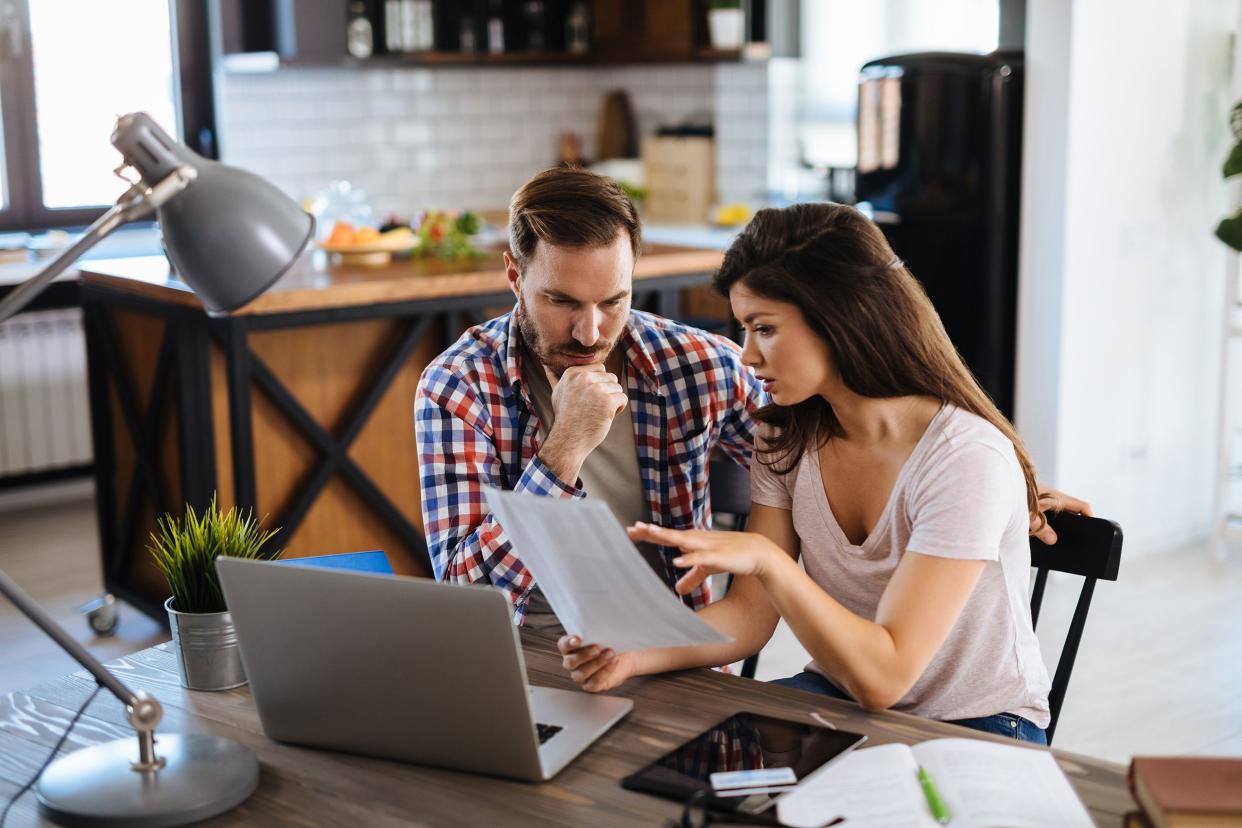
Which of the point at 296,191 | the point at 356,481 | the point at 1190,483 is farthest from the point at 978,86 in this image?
the point at 296,191

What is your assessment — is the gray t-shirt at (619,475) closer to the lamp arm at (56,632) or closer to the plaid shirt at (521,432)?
the plaid shirt at (521,432)

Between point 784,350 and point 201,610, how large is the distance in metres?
0.83

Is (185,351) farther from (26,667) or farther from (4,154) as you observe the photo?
(4,154)

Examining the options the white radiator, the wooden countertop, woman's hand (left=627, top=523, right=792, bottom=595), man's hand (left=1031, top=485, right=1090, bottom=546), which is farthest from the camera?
the white radiator

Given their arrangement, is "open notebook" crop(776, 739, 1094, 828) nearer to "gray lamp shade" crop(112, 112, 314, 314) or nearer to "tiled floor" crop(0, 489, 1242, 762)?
"gray lamp shade" crop(112, 112, 314, 314)

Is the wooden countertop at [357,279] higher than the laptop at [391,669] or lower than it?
higher

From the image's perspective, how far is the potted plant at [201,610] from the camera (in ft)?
5.70

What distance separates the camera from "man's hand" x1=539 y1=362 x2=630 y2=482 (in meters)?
2.00

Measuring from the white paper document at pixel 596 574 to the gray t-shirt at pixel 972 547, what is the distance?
417 mm

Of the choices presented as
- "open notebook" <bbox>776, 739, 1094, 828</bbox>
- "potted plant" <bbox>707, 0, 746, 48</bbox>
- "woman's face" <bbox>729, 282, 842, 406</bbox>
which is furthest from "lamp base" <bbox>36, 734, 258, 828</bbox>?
"potted plant" <bbox>707, 0, 746, 48</bbox>

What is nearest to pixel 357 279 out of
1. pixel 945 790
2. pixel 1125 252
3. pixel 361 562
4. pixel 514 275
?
pixel 514 275

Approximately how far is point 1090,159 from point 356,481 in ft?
8.32

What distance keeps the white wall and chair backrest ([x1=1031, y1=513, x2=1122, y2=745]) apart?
8.76ft

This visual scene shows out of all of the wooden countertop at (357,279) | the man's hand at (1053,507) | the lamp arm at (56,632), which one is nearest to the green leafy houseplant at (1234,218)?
the wooden countertop at (357,279)
